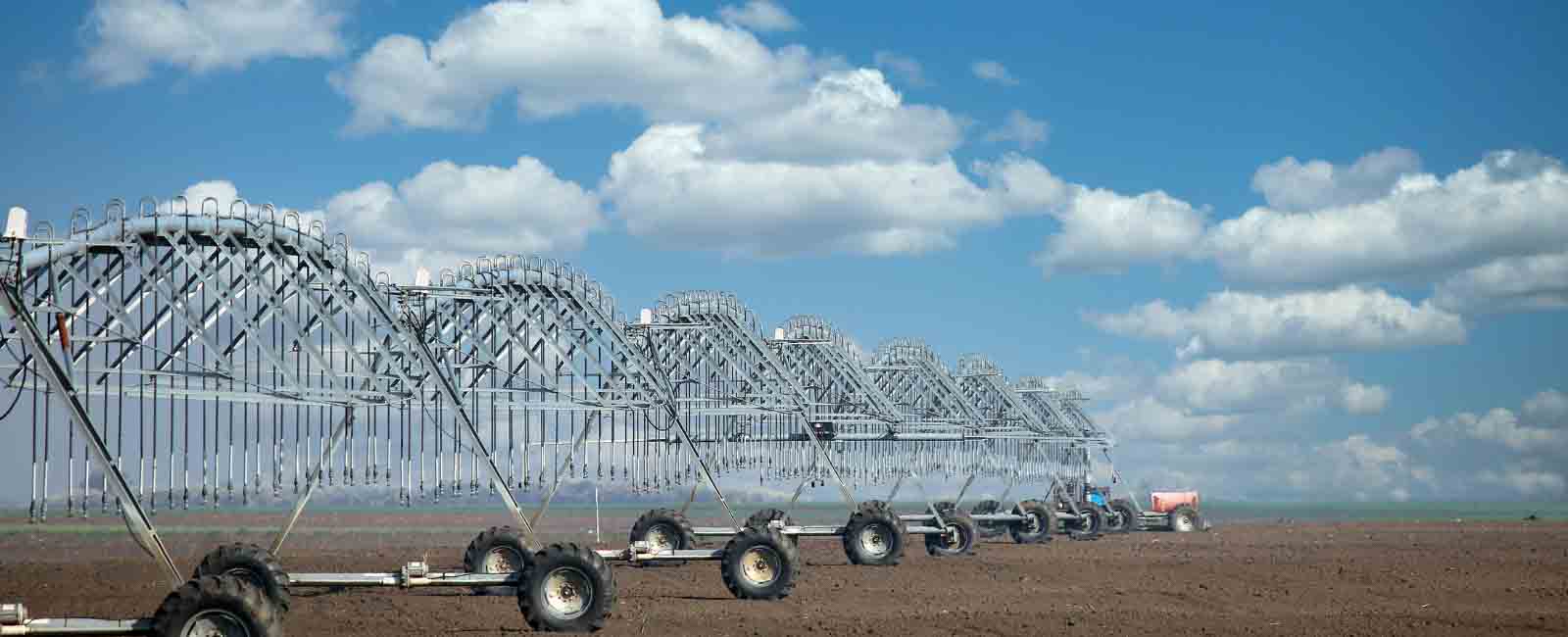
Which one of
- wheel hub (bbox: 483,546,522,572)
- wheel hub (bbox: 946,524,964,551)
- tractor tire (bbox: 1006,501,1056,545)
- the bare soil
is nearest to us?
the bare soil

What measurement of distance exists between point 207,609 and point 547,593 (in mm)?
5672

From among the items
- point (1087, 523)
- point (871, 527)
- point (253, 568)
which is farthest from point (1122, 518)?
point (253, 568)

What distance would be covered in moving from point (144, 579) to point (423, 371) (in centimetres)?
970

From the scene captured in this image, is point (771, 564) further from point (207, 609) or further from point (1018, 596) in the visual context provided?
point (207, 609)

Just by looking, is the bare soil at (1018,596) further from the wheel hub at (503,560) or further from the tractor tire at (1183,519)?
the tractor tire at (1183,519)

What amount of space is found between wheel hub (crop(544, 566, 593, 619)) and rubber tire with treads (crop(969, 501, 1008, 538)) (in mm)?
27918

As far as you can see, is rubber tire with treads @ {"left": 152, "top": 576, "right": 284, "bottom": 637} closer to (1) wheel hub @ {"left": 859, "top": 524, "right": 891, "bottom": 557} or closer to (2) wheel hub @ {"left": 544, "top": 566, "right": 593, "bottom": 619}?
(2) wheel hub @ {"left": 544, "top": 566, "right": 593, "bottom": 619}

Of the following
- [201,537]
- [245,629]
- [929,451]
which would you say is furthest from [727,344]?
[201,537]

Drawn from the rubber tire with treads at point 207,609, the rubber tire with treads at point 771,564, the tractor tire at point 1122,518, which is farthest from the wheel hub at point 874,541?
the tractor tire at point 1122,518

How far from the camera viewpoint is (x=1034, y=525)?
1966 inches

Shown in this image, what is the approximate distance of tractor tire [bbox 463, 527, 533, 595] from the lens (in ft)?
94.8

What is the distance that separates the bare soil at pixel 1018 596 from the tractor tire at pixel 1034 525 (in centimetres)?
243

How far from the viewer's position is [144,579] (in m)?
34.0

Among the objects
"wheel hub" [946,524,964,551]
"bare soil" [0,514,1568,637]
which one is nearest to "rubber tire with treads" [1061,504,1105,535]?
"bare soil" [0,514,1568,637]
